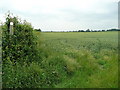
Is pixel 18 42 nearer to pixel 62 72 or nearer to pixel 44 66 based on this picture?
pixel 44 66

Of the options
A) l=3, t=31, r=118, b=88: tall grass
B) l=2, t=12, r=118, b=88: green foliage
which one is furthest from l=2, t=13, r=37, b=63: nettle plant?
l=3, t=31, r=118, b=88: tall grass

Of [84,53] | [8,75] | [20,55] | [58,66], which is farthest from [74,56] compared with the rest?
[8,75]

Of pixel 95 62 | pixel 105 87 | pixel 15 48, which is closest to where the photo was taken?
pixel 105 87

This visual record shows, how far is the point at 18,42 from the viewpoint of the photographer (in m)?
6.54

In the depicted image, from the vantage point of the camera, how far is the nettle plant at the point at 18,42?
20.9 feet

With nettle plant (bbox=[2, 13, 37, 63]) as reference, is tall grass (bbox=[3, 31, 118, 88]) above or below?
below

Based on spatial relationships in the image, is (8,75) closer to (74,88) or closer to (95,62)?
(74,88)

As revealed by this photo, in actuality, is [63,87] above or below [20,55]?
below

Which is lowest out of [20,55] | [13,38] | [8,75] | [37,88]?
[37,88]

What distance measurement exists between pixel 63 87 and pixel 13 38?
243 cm

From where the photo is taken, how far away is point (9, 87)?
5277 millimetres

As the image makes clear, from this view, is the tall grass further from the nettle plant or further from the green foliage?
the nettle plant

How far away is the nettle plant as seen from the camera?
6363 millimetres

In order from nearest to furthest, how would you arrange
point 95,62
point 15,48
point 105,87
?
1. point 105,87
2. point 15,48
3. point 95,62
